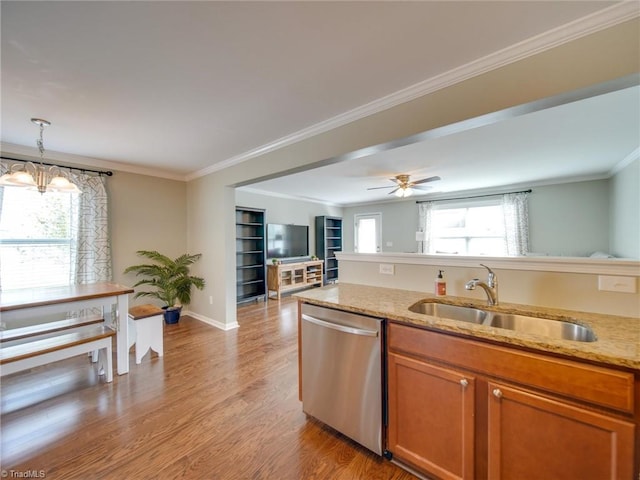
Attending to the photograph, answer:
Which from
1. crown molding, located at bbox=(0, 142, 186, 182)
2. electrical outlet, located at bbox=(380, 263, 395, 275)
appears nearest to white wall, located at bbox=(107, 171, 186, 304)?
crown molding, located at bbox=(0, 142, 186, 182)

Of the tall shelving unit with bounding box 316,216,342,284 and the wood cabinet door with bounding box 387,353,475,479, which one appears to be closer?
the wood cabinet door with bounding box 387,353,475,479

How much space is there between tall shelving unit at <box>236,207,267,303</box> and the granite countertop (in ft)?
12.4

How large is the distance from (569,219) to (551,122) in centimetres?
365

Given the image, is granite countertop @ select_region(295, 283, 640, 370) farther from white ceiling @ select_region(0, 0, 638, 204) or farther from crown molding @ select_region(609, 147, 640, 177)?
crown molding @ select_region(609, 147, 640, 177)

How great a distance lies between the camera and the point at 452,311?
181 cm

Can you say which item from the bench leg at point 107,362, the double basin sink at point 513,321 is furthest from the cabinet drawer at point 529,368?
the bench leg at point 107,362

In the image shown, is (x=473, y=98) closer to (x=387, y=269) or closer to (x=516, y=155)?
(x=387, y=269)

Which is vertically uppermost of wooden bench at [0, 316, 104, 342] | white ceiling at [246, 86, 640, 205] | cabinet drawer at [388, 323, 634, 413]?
white ceiling at [246, 86, 640, 205]

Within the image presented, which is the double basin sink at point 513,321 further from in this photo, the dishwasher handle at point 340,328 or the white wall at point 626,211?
the white wall at point 626,211

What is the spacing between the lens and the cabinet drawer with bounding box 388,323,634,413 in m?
0.98

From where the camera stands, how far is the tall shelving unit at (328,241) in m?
7.71

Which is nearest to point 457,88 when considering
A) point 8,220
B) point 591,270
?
point 591,270

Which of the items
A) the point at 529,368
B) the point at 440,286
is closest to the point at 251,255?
the point at 440,286

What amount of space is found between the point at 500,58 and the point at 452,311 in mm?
1658
